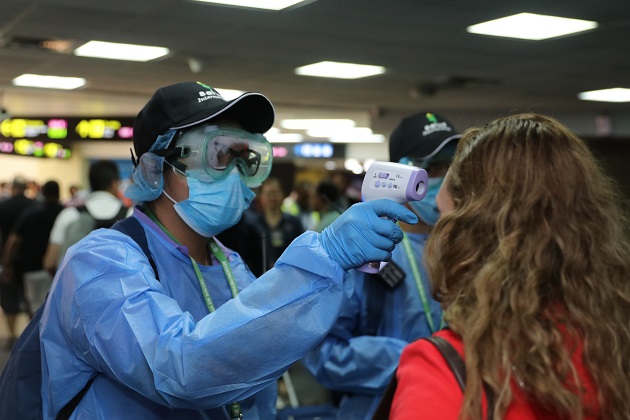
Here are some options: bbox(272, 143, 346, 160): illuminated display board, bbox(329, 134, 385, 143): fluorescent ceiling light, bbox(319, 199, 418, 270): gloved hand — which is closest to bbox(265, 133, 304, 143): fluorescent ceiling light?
bbox(272, 143, 346, 160): illuminated display board

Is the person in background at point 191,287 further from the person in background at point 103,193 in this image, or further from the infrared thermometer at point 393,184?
the person in background at point 103,193

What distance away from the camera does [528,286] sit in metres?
1.28

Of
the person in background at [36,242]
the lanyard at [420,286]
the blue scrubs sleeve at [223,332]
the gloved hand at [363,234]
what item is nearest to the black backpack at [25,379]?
the blue scrubs sleeve at [223,332]

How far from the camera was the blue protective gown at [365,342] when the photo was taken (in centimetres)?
270

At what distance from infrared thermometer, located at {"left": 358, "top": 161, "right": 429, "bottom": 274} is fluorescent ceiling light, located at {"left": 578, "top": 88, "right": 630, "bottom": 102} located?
10.6 meters

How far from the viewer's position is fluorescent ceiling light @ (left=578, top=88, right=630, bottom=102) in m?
11.6

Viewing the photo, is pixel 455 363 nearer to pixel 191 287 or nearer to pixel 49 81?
pixel 191 287

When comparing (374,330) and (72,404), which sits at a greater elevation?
(72,404)

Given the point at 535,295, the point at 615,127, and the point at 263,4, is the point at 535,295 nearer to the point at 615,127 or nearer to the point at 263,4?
the point at 263,4

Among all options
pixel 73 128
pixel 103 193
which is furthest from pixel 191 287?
pixel 73 128

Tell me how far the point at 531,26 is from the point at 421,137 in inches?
198

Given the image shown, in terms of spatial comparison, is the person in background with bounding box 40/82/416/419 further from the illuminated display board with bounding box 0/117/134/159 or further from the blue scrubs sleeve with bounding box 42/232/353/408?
the illuminated display board with bounding box 0/117/134/159

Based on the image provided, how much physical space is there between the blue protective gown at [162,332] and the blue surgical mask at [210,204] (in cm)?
27

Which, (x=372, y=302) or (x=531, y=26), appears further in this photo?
(x=531, y=26)
